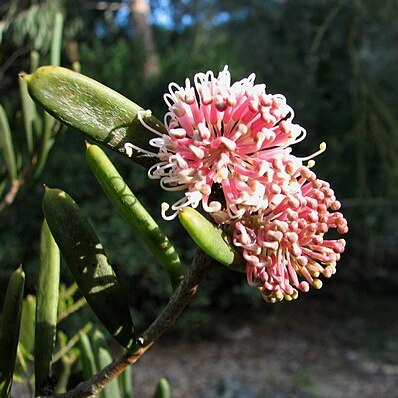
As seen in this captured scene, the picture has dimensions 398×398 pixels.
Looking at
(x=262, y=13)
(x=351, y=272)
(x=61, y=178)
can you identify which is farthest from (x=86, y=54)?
(x=351, y=272)

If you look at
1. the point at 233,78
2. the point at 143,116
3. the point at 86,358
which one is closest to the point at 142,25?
the point at 233,78

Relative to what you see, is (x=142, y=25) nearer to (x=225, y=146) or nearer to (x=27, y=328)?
(x=27, y=328)

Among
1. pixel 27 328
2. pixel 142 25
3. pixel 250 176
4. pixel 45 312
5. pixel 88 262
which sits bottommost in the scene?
pixel 142 25

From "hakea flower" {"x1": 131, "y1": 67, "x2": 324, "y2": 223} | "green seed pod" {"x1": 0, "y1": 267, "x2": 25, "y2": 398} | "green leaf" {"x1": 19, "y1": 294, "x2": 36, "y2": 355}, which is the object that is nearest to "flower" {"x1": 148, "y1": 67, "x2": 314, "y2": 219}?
"hakea flower" {"x1": 131, "y1": 67, "x2": 324, "y2": 223}

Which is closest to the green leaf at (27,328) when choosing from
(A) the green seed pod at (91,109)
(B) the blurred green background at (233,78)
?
(A) the green seed pod at (91,109)

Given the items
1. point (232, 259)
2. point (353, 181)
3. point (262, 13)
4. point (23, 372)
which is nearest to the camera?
point (232, 259)

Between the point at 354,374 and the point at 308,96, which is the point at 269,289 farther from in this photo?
the point at 308,96
